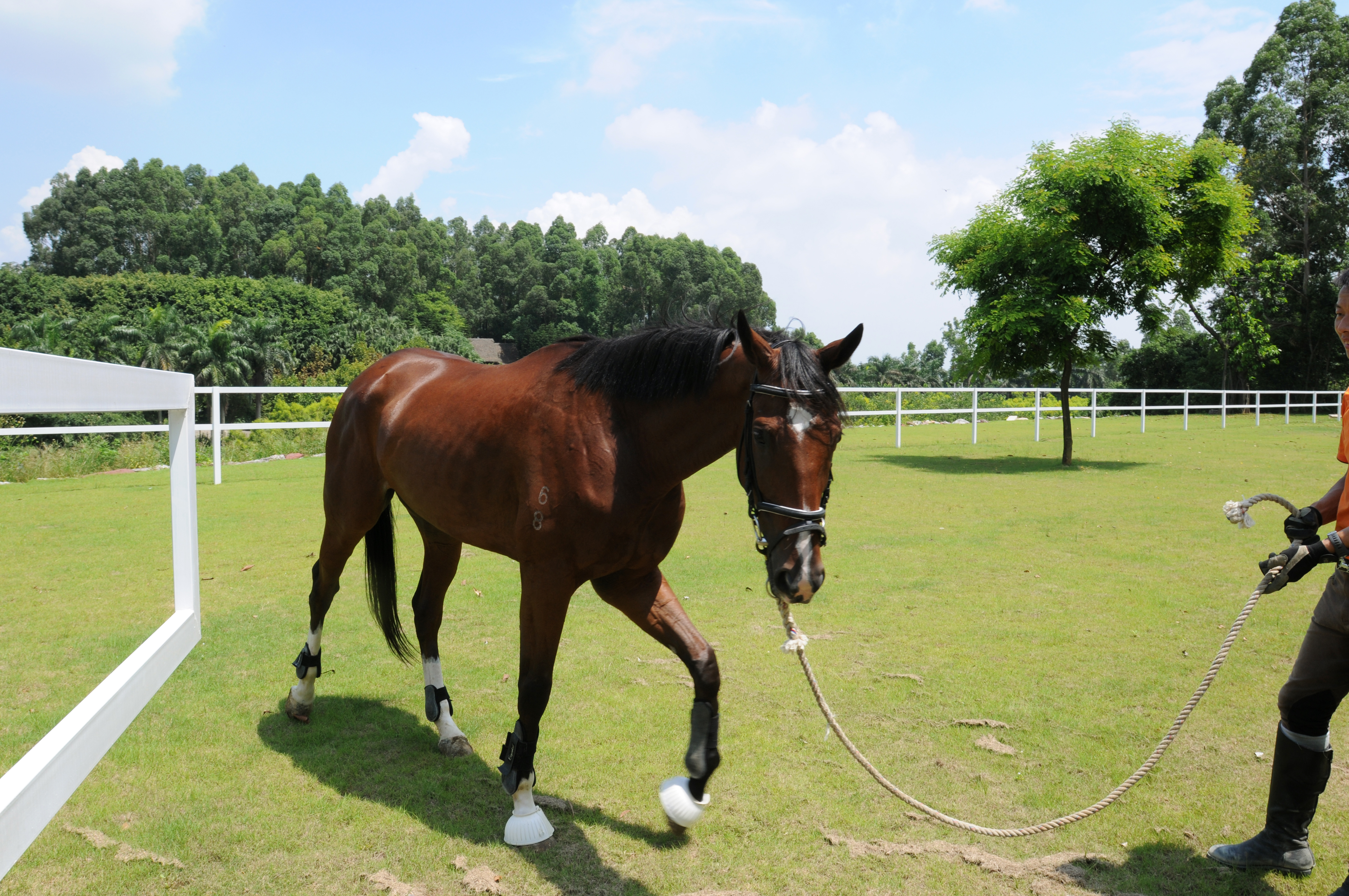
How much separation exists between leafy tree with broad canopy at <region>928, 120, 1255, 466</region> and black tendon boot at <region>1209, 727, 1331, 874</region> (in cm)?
1291

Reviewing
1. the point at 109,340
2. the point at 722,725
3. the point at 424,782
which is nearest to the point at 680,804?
the point at 722,725

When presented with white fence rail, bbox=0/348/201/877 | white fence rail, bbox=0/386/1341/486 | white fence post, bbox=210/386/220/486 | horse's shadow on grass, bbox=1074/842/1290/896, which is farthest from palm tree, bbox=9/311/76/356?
horse's shadow on grass, bbox=1074/842/1290/896

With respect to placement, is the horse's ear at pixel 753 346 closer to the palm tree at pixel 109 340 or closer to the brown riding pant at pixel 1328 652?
the brown riding pant at pixel 1328 652

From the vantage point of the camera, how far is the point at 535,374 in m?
3.39

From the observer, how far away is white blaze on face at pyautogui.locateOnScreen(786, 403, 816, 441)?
2.51m

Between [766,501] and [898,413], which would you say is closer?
[766,501]

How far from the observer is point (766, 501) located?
2.55m

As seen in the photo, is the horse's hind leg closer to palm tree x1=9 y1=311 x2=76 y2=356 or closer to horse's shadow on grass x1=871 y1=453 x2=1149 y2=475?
horse's shadow on grass x1=871 y1=453 x2=1149 y2=475

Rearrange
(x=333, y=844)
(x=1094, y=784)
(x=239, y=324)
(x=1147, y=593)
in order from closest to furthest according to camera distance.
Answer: (x=333, y=844), (x=1094, y=784), (x=1147, y=593), (x=239, y=324)

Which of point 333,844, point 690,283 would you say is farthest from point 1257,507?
point 690,283

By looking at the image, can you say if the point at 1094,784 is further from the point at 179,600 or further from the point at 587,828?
the point at 179,600

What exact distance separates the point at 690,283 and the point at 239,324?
33.8 metres

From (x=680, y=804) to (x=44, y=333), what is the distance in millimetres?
40250

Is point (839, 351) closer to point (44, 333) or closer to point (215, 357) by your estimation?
point (215, 357)
